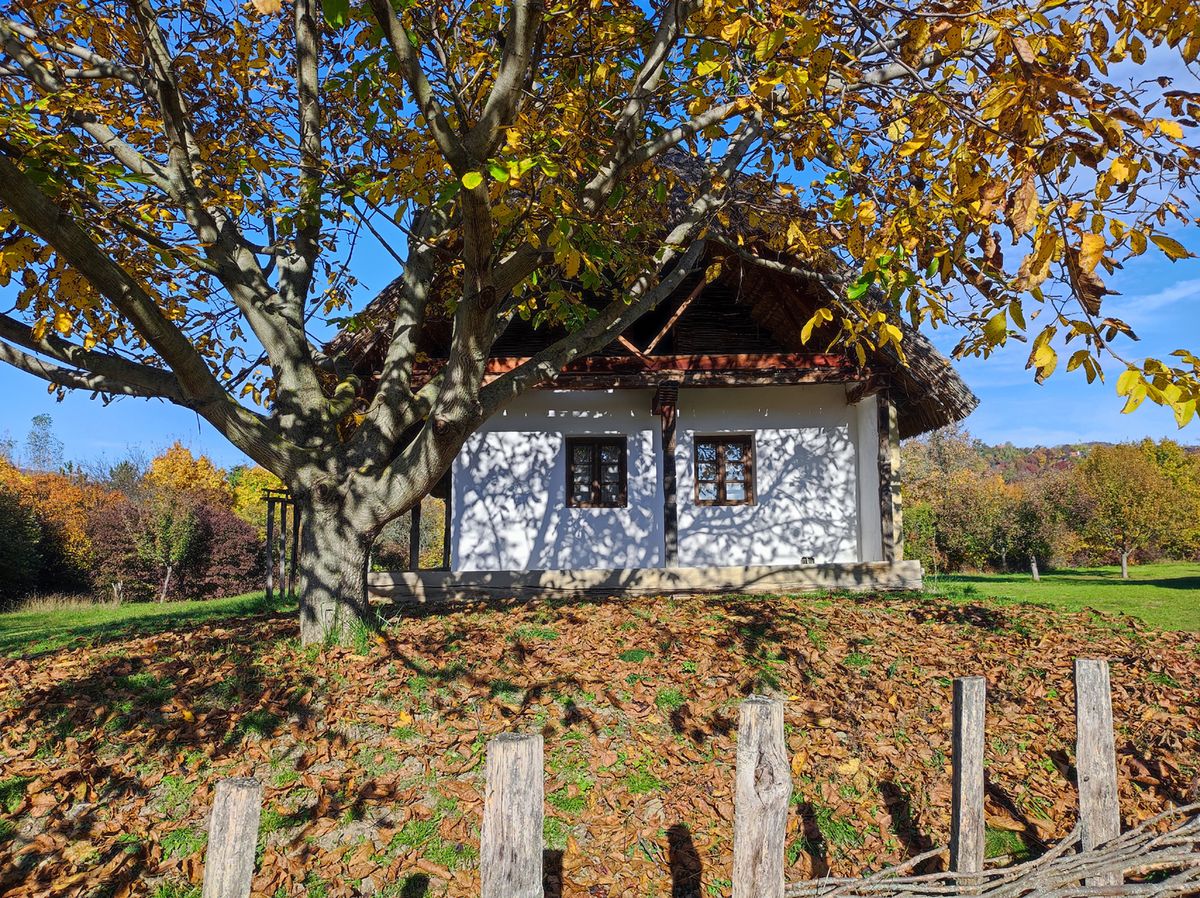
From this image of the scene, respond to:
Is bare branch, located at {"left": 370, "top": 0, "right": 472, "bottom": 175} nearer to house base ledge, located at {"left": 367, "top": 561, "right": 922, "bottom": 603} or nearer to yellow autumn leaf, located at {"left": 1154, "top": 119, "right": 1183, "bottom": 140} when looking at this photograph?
yellow autumn leaf, located at {"left": 1154, "top": 119, "right": 1183, "bottom": 140}

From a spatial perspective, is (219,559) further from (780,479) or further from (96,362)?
(96,362)

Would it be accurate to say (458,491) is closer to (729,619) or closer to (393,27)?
(729,619)

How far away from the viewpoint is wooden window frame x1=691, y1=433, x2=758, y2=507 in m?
11.6

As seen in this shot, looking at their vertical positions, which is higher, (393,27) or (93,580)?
(393,27)

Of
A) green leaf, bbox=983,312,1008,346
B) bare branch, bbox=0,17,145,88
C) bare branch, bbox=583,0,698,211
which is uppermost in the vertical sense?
bare branch, bbox=0,17,145,88

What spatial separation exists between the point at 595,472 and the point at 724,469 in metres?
2.11

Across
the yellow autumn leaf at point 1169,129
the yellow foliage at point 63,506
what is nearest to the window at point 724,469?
the yellow autumn leaf at point 1169,129

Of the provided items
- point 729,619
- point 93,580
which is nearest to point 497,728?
point 729,619

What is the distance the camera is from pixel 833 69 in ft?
14.3

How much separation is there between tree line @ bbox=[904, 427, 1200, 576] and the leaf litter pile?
17.0 m

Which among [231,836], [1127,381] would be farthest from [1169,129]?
[231,836]

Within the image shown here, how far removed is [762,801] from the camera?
229 centimetres

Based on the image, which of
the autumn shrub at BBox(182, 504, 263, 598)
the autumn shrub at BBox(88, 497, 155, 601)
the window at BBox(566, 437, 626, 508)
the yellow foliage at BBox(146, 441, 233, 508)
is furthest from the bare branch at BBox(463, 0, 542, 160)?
the yellow foliage at BBox(146, 441, 233, 508)

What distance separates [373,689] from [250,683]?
36.4 inches
